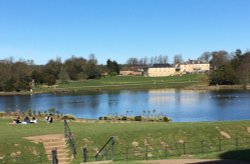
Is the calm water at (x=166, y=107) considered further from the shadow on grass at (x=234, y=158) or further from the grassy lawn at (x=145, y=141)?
the shadow on grass at (x=234, y=158)

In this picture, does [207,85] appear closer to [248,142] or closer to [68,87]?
[68,87]

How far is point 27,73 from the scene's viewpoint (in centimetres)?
18475

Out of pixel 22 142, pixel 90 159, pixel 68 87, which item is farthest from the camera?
pixel 68 87

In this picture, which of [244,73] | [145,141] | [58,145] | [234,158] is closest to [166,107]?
[145,141]

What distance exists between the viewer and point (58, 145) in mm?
32562

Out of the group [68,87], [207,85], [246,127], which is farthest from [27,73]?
[246,127]

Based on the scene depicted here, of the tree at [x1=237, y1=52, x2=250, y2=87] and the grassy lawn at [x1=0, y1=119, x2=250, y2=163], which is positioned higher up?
the tree at [x1=237, y1=52, x2=250, y2=87]

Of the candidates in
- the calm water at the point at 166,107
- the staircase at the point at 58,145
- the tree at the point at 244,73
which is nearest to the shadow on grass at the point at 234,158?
the staircase at the point at 58,145

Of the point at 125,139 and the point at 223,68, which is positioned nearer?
the point at 125,139

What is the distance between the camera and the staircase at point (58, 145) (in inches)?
1185

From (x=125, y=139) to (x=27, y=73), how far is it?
156309 millimetres

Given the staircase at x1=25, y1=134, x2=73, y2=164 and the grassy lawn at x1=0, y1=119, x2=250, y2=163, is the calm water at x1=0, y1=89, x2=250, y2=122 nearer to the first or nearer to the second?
the grassy lawn at x1=0, y1=119, x2=250, y2=163

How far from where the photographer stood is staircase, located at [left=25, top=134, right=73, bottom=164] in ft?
98.7

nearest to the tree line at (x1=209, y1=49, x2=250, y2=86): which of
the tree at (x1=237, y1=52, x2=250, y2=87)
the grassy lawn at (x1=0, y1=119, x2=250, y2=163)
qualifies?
the tree at (x1=237, y1=52, x2=250, y2=87)
